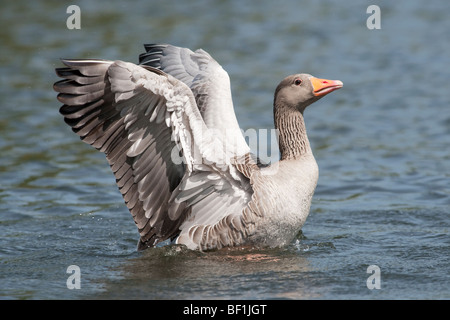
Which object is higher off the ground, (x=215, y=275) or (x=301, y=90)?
(x=301, y=90)

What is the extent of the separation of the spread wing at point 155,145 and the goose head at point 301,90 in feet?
3.18

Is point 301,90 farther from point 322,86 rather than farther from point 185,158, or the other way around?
point 185,158

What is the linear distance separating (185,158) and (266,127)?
19.4 feet

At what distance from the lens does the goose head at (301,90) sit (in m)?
7.84

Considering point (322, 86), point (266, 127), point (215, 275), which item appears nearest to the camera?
point (215, 275)

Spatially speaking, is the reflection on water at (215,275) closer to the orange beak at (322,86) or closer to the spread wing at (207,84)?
the spread wing at (207,84)

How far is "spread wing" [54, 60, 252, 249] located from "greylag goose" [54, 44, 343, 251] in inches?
0.4

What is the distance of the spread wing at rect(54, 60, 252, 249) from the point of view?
6820mm

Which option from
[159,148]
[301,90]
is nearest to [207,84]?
[301,90]

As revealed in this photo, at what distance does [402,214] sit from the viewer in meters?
9.33

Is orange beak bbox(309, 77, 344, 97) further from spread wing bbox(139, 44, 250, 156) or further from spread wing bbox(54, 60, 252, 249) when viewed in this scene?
spread wing bbox(54, 60, 252, 249)

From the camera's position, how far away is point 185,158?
7195 millimetres

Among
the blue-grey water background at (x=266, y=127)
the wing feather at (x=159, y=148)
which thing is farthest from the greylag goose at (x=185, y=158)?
the blue-grey water background at (x=266, y=127)

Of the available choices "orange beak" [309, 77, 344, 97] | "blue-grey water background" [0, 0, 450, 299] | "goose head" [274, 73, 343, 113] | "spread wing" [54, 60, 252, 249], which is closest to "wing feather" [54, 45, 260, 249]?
"spread wing" [54, 60, 252, 249]
